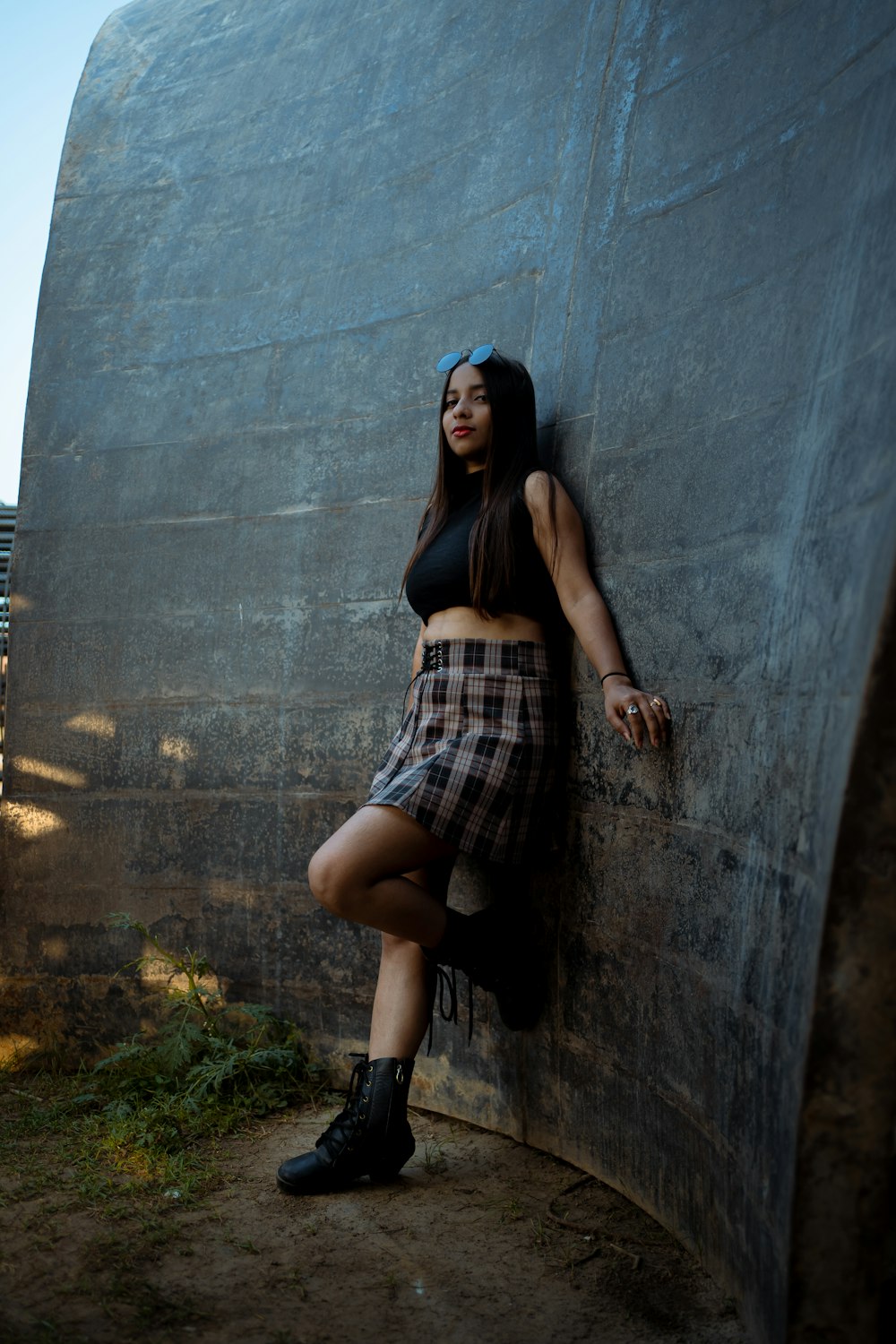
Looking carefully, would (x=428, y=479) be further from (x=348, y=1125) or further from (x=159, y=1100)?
(x=159, y=1100)

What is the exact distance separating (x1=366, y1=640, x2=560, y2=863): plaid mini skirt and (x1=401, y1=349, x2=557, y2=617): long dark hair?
15cm

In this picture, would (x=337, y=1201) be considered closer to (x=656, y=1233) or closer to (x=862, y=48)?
(x=656, y=1233)

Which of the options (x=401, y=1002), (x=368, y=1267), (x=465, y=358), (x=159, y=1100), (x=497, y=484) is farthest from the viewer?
(x=159, y=1100)

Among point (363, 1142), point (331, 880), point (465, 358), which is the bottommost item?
point (363, 1142)

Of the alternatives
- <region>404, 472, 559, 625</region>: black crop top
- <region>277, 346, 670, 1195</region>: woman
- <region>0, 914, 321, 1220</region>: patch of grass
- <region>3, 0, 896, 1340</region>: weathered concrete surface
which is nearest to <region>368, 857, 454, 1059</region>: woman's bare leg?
<region>277, 346, 670, 1195</region>: woman

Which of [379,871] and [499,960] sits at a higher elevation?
[379,871]

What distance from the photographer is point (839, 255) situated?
1.98 metres

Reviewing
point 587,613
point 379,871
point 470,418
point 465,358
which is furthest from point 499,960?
point 465,358

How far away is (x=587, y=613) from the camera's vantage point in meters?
2.66

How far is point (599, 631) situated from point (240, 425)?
1.69 metres

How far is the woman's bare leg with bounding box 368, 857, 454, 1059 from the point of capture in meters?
2.76

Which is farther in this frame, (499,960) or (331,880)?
(499,960)

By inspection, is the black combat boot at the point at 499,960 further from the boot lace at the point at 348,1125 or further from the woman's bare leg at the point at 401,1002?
the boot lace at the point at 348,1125

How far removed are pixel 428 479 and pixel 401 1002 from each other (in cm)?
145
